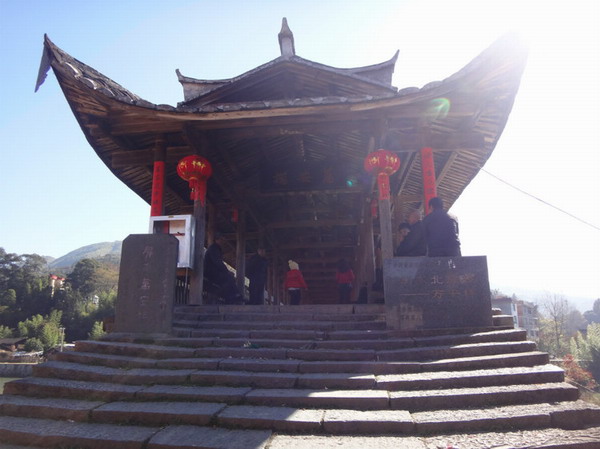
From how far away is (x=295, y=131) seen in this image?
8195 mm

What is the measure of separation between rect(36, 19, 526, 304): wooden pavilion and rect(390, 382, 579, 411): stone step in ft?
16.2

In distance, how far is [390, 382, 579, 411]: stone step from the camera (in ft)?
12.7

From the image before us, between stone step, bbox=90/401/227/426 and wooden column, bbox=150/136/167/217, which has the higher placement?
wooden column, bbox=150/136/167/217

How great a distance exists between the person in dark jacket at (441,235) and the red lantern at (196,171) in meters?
4.54

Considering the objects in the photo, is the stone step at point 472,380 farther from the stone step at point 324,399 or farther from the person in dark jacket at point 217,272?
the person in dark jacket at point 217,272

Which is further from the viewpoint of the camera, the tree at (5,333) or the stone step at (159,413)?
the tree at (5,333)

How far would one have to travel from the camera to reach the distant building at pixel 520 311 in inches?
1951

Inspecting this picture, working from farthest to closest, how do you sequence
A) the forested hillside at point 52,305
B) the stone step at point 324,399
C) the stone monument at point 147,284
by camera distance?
the forested hillside at point 52,305 → the stone monument at point 147,284 → the stone step at point 324,399

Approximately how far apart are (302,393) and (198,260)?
4.40 metres

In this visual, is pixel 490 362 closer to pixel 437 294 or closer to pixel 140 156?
pixel 437 294

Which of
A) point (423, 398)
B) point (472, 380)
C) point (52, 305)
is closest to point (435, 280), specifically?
point (472, 380)

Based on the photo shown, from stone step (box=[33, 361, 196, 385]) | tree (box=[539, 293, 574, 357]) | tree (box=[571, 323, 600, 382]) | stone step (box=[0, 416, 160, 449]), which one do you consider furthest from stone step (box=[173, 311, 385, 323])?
tree (box=[539, 293, 574, 357])

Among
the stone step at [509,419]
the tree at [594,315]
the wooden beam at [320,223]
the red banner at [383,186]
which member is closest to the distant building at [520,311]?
the wooden beam at [320,223]

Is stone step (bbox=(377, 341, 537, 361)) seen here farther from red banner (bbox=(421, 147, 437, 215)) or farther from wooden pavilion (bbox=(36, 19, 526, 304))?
wooden pavilion (bbox=(36, 19, 526, 304))
